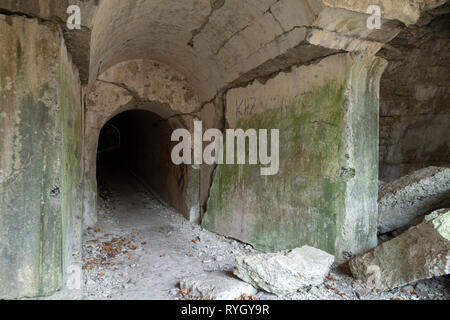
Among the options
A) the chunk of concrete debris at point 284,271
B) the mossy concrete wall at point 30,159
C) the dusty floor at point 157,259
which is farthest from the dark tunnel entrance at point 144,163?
the mossy concrete wall at point 30,159

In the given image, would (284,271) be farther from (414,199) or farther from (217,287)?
(414,199)

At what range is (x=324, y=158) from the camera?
3604mm

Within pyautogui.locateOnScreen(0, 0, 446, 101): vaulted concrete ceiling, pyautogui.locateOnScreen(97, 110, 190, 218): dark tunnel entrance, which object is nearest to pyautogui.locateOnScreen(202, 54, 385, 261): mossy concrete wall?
pyautogui.locateOnScreen(0, 0, 446, 101): vaulted concrete ceiling

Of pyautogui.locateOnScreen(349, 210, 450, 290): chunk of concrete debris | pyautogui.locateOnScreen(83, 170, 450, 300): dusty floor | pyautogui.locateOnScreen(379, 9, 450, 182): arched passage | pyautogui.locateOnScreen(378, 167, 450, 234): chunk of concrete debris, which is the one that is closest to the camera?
pyautogui.locateOnScreen(349, 210, 450, 290): chunk of concrete debris

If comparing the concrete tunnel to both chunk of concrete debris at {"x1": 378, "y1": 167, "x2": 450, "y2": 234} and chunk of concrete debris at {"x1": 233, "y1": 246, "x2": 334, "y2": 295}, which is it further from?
chunk of concrete debris at {"x1": 378, "y1": 167, "x2": 450, "y2": 234}

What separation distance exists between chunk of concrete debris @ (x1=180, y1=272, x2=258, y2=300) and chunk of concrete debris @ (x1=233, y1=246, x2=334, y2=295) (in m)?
0.10

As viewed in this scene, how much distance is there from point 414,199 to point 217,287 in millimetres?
2752

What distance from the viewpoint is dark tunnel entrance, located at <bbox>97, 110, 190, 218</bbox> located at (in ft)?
23.6

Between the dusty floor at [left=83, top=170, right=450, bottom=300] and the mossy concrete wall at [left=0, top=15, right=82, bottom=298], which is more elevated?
the mossy concrete wall at [left=0, top=15, right=82, bottom=298]

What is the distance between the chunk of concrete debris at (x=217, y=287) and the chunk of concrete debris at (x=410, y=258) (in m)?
1.10

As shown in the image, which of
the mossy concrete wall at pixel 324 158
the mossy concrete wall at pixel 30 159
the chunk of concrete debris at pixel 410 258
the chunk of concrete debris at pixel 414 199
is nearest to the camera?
the mossy concrete wall at pixel 30 159

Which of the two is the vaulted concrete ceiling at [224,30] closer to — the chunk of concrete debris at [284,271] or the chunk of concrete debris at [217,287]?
the chunk of concrete debris at [284,271]

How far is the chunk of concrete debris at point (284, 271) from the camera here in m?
2.97

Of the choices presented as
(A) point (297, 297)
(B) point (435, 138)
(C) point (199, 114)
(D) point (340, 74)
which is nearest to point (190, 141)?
(C) point (199, 114)
